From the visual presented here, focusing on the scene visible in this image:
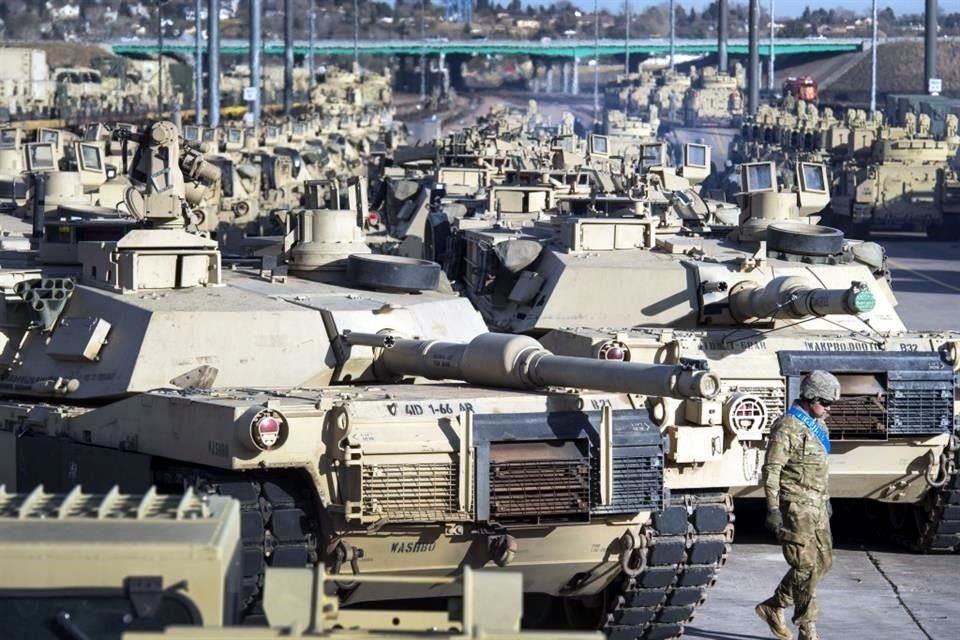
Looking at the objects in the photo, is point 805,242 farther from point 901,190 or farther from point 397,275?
point 901,190

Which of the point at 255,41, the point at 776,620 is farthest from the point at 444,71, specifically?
the point at 776,620

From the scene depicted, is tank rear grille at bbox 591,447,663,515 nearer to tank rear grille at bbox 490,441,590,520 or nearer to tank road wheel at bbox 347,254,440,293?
tank rear grille at bbox 490,441,590,520

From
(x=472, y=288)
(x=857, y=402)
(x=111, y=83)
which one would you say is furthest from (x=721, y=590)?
(x=111, y=83)

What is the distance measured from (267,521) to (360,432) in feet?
2.28

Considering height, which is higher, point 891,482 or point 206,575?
point 206,575

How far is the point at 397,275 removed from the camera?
16.3 meters

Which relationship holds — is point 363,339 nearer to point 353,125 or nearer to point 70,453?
point 70,453

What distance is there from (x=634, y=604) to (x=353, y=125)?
217ft

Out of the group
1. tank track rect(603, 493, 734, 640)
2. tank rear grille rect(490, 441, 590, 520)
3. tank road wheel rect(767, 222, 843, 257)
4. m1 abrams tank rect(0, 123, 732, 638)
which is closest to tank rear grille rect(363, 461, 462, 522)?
m1 abrams tank rect(0, 123, 732, 638)

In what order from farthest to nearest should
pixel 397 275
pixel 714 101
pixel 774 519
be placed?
pixel 714 101, pixel 397 275, pixel 774 519

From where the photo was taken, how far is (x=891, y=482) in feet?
55.9

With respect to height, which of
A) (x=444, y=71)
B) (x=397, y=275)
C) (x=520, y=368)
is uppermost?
(x=397, y=275)

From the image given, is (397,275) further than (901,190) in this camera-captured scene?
No

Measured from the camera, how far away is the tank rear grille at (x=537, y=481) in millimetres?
12812
